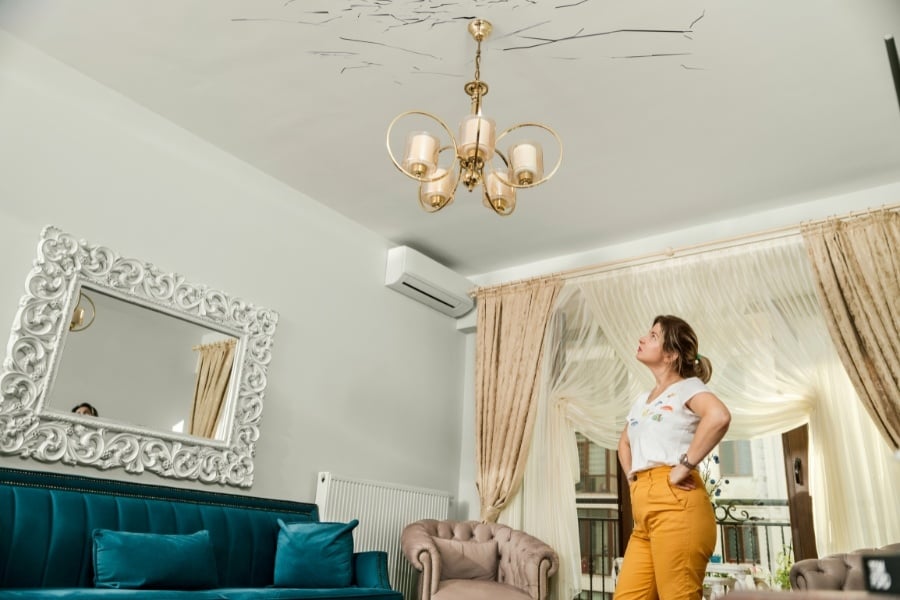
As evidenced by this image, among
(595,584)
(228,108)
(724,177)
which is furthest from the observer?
(595,584)

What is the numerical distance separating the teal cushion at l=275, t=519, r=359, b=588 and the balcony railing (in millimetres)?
2649

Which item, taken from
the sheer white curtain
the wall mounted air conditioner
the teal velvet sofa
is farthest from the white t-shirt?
the wall mounted air conditioner

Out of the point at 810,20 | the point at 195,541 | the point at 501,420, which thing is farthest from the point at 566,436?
the point at 810,20

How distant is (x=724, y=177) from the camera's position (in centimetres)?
390

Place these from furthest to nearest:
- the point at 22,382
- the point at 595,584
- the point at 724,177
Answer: the point at 595,584
the point at 724,177
the point at 22,382

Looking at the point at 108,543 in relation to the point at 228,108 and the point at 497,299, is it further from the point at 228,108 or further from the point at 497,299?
the point at 497,299

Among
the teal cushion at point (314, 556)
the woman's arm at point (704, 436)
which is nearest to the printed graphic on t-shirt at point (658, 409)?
the woman's arm at point (704, 436)

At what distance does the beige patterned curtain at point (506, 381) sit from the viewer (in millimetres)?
4652

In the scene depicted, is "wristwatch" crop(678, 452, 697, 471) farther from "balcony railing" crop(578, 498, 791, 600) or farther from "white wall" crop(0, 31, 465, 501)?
"balcony railing" crop(578, 498, 791, 600)

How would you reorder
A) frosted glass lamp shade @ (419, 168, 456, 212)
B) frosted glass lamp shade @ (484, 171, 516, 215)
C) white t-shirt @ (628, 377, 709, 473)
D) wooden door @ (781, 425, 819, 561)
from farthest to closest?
1. wooden door @ (781, 425, 819, 561)
2. frosted glass lamp shade @ (484, 171, 516, 215)
3. frosted glass lamp shade @ (419, 168, 456, 212)
4. white t-shirt @ (628, 377, 709, 473)

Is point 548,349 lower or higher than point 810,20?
lower

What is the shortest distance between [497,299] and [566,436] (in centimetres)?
116

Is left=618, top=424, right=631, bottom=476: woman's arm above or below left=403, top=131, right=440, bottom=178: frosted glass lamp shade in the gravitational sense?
below

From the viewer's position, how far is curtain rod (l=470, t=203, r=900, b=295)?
3832 mm
